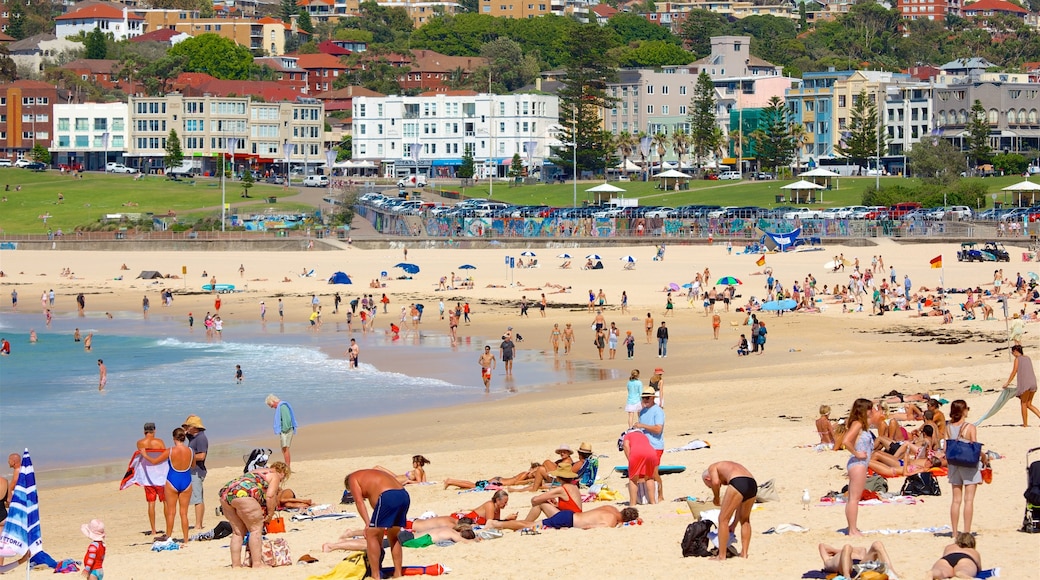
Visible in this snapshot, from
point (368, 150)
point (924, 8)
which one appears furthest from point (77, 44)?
point (924, 8)

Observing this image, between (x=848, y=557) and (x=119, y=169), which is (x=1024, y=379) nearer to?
(x=848, y=557)

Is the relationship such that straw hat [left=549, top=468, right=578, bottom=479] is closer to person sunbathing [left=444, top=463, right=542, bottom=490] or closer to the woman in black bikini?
person sunbathing [left=444, top=463, right=542, bottom=490]

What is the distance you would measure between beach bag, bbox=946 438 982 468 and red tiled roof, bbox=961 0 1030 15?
628 ft

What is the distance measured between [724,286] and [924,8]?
158m

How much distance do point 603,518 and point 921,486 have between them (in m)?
2.91

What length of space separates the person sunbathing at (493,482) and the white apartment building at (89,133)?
97665mm

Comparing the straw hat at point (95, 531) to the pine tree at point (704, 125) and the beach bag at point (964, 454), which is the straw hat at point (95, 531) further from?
the pine tree at point (704, 125)

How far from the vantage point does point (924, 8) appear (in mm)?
189500

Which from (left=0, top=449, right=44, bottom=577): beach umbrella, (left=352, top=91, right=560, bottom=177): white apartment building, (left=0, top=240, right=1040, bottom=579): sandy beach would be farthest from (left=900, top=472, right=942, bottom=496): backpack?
(left=352, top=91, right=560, bottom=177): white apartment building

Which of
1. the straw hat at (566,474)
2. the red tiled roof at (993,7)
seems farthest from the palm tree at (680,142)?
the red tiled roof at (993,7)

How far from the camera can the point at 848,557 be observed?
33.0 feet

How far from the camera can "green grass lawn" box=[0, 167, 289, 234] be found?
80.5m

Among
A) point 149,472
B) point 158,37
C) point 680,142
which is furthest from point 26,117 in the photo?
point 149,472

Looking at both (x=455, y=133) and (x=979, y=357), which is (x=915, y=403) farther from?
(x=455, y=133)
